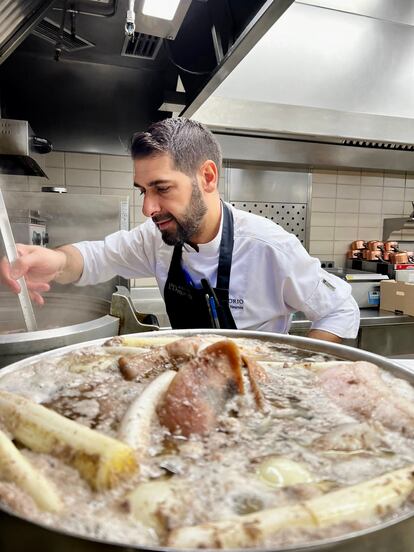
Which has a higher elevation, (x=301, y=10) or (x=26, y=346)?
(x=301, y=10)

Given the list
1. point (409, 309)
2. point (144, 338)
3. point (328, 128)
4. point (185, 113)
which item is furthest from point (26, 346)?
point (409, 309)

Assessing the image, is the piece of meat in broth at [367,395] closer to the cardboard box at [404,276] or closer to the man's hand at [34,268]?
the man's hand at [34,268]

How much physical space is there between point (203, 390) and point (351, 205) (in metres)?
3.68

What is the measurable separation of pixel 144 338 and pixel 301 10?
10.2 ft

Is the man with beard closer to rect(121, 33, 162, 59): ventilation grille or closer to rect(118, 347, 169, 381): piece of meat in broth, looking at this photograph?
rect(118, 347, 169, 381): piece of meat in broth

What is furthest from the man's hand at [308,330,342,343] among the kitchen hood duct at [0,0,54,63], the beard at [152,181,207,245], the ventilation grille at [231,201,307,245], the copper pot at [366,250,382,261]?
the copper pot at [366,250,382,261]

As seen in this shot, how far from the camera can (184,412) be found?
1.58 feet

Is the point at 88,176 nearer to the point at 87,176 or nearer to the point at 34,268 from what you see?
the point at 87,176

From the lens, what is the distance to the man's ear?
138 centimetres

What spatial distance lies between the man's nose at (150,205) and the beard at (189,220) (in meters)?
0.03

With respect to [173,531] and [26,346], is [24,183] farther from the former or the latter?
[173,531]

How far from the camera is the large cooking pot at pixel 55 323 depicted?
0.91 metres

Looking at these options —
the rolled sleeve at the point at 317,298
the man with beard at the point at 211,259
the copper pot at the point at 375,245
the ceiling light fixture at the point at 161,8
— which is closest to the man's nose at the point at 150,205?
the man with beard at the point at 211,259

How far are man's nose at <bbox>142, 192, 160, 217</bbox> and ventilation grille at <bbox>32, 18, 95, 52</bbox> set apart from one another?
4.20 feet
